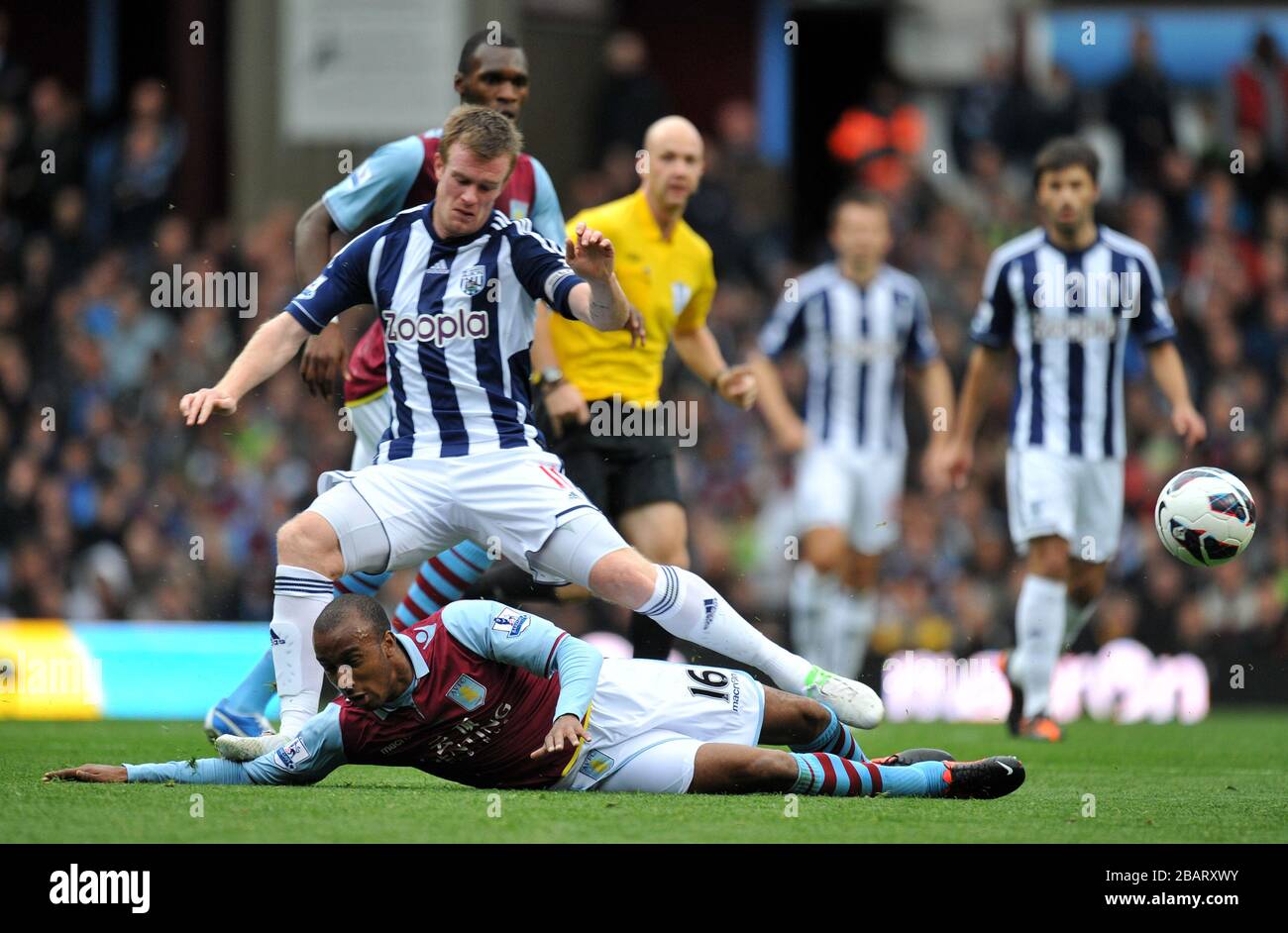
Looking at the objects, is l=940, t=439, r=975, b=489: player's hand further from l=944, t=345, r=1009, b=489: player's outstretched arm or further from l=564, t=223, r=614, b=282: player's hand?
l=564, t=223, r=614, b=282: player's hand

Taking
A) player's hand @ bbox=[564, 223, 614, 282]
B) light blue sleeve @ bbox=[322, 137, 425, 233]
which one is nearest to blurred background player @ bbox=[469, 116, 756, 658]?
light blue sleeve @ bbox=[322, 137, 425, 233]

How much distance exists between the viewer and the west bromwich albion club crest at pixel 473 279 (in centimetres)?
651

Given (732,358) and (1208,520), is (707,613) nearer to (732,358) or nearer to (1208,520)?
(1208,520)

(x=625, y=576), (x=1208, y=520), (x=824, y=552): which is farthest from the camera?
(x=824, y=552)

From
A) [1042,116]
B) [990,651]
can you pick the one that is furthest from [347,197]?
[1042,116]

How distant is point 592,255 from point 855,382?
548 centimetres

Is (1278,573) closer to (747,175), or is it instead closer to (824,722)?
(747,175)

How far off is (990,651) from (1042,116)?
4.87 meters

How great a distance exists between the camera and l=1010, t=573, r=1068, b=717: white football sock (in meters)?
9.02

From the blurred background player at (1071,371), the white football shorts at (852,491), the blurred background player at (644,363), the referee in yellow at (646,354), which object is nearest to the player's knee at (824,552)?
the white football shorts at (852,491)

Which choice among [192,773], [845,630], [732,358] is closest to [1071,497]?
[845,630]

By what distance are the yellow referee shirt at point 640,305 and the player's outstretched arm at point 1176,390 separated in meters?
2.19

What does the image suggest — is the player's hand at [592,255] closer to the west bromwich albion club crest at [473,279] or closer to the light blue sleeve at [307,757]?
the west bromwich albion club crest at [473,279]

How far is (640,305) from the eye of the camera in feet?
28.0
